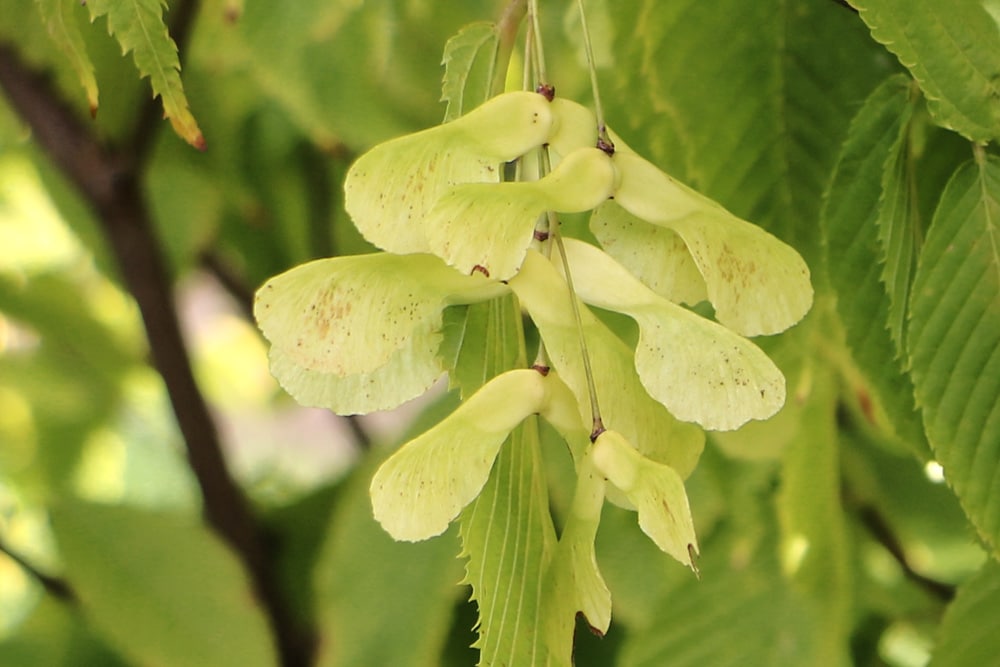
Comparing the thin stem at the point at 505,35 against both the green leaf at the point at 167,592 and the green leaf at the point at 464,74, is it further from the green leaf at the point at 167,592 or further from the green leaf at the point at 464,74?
the green leaf at the point at 167,592

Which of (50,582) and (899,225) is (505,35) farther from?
(50,582)

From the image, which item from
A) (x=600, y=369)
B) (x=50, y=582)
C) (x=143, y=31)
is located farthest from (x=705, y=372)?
(x=50, y=582)

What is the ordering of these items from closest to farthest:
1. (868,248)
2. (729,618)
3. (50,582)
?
(868,248)
(729,618)
(50,582)

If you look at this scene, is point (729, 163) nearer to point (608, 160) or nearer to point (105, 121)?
point (608, 160)

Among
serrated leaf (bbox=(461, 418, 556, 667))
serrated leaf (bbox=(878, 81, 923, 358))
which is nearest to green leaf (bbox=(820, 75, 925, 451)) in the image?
serrated leaf (bbox=(878, 81, 923, 358))

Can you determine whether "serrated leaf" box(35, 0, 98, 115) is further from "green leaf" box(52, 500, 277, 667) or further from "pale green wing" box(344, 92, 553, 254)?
"green leaf" box(52, 500, 277, 667)

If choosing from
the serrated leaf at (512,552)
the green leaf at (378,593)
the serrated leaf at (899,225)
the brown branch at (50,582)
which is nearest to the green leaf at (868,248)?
the serrated leaf at (899,225)

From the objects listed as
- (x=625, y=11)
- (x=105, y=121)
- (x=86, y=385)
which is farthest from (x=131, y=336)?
(x=625, y=11)
